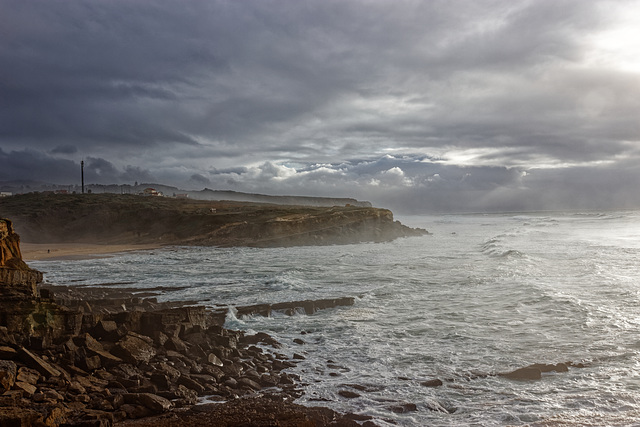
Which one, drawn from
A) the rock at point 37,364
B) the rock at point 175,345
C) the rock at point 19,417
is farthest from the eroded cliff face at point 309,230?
the rock at point 19,417

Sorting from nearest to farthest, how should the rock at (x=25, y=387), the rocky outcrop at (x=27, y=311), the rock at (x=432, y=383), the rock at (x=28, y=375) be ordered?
1. the rock at (x=25, y=387)
2. the rock at (x=28, y=375)
3. the rocky outcrop at (x=27, y=311)
4. the rock at (x=432, y=383)

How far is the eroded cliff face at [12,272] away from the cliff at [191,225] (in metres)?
40.9

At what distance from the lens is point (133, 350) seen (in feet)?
35.3

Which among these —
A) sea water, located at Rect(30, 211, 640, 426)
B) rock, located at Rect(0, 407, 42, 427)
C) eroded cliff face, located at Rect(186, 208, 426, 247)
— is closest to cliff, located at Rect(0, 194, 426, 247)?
eroded cliff face, located at Rect(186, 208, 426, 247)

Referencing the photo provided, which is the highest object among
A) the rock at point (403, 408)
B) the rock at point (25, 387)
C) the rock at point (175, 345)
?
the rock at point (25, 387)

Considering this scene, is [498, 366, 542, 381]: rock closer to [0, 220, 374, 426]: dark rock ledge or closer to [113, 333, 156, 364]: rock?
[0, 220, 374, 426]: dark rock ledge

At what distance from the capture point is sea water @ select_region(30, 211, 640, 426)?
986cm

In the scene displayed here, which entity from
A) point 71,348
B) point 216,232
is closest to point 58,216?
point 216,232

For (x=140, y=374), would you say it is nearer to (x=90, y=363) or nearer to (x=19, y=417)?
(x=90, y=363)

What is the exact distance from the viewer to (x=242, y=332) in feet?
48.7

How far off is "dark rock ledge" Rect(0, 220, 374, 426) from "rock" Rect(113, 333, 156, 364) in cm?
2

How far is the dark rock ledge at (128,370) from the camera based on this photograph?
8155mm

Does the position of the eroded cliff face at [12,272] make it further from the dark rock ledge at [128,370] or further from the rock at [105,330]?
the rock at [105,330]

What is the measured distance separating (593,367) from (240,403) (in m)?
9.01
